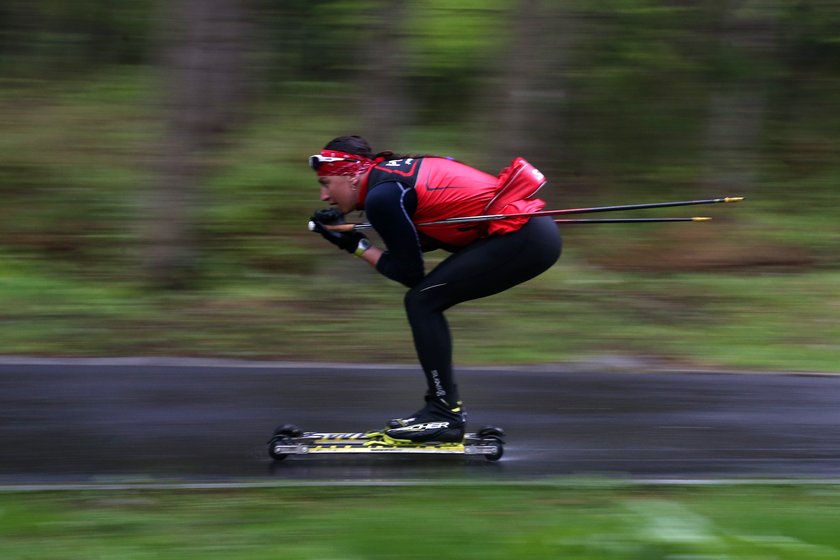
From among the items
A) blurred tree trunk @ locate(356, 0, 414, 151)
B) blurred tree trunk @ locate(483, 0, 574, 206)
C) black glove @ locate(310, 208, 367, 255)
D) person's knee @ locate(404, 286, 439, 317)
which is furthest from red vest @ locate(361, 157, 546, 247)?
blurred tree trunk @ locate(483, 0, 574, 206)

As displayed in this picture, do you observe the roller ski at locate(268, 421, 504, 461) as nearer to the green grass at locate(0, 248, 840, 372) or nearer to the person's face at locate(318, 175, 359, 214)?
the person's face at locate(318, 175, 359, 214)

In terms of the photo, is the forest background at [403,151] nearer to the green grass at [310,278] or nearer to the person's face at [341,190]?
the green grass at [310,278]

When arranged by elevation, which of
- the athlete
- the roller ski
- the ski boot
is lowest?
the roller ski

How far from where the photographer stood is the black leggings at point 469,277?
5.79m

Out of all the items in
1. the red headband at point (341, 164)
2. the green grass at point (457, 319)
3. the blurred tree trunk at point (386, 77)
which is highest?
the blurred tree trunk at point (386, 77)

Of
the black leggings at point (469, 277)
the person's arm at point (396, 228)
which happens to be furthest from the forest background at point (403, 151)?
the person's arm at point (396, 228)

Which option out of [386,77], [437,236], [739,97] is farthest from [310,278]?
[739,97]

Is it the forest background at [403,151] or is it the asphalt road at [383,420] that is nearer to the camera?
the asphalt road at [383,420]

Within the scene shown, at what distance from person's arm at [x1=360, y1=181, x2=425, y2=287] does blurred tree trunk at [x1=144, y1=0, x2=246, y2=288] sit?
16.1ft

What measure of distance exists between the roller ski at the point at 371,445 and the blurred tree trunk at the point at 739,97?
8823 mm

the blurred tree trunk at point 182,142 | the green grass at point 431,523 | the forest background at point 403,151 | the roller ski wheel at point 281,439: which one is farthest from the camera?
the blurred tree trunk at point 182,142

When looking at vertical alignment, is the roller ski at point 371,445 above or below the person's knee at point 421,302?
below

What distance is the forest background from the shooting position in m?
9.30

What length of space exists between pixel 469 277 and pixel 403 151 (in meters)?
5.83
